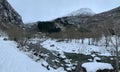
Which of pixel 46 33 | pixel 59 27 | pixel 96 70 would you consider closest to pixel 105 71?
pixel 96 70

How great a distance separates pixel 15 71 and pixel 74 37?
286 feet

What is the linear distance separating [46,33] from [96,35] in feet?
130

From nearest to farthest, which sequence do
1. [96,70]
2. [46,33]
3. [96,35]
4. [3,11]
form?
[96,70] < [96,35] < [46,33] < [3,11]

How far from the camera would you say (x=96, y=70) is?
64.2 ft

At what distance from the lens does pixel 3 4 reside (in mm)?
143875

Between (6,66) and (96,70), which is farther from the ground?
(6,66)

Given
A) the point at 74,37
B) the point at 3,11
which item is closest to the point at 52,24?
the point at 3,11

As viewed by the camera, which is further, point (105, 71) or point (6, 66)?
point (105, 71)

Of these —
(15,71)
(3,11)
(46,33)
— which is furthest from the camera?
(3,11)

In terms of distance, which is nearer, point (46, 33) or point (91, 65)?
point (91, 65)

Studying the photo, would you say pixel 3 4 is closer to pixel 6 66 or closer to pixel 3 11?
pixel 3 11

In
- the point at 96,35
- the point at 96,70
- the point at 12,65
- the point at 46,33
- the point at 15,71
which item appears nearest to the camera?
the point at 15,71

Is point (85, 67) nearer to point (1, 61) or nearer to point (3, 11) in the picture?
point (1, 61)

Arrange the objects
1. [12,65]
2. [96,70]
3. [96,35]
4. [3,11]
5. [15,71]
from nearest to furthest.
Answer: [15,71], [12,65], [96,70], [96,35], [3,11]
